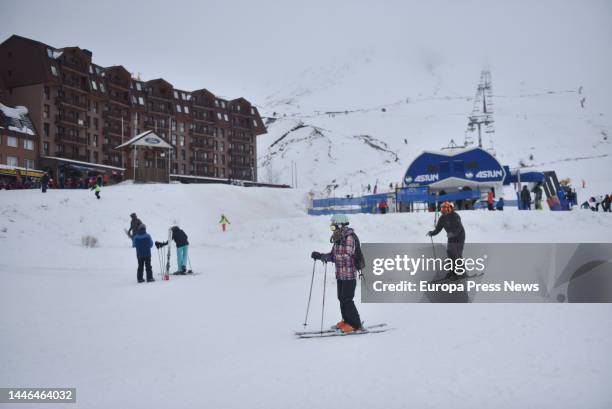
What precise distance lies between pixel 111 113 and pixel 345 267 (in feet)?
188

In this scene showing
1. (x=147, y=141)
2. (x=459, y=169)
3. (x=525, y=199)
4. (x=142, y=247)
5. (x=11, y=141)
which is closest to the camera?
(x=142, y=247)

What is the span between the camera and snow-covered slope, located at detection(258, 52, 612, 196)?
62.8m

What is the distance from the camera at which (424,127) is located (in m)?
88.2

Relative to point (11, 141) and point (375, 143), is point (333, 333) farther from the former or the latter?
point (375, 143)

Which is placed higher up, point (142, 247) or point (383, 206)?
point (383, 206)

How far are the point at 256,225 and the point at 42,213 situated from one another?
11241 millimetres

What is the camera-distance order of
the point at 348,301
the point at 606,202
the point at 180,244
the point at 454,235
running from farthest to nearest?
the point at 606,202
the point at 180,244
the point at 454,235
the point at 348,301

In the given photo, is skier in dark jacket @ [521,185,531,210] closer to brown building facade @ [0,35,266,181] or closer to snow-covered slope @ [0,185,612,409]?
snow-covered slope @ [0,185,612,409]

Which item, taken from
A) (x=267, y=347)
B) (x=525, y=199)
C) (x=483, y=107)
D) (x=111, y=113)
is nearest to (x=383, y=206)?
(x=525, y=199)

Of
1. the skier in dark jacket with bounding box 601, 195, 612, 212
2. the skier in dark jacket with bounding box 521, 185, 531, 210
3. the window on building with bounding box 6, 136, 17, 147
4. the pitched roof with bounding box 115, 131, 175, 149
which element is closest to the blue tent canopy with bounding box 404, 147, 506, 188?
the skier in dark jacket with bounding box 521, 185, 531, 210

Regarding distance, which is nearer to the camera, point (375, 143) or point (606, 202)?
point (606, 202)

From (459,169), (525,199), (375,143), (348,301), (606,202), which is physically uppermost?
(375,143)

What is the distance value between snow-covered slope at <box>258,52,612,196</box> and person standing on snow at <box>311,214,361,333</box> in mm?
42043

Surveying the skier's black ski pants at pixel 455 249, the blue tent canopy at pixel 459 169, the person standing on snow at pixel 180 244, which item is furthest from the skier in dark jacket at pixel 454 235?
the blue tent canopy at pixel 459 169
